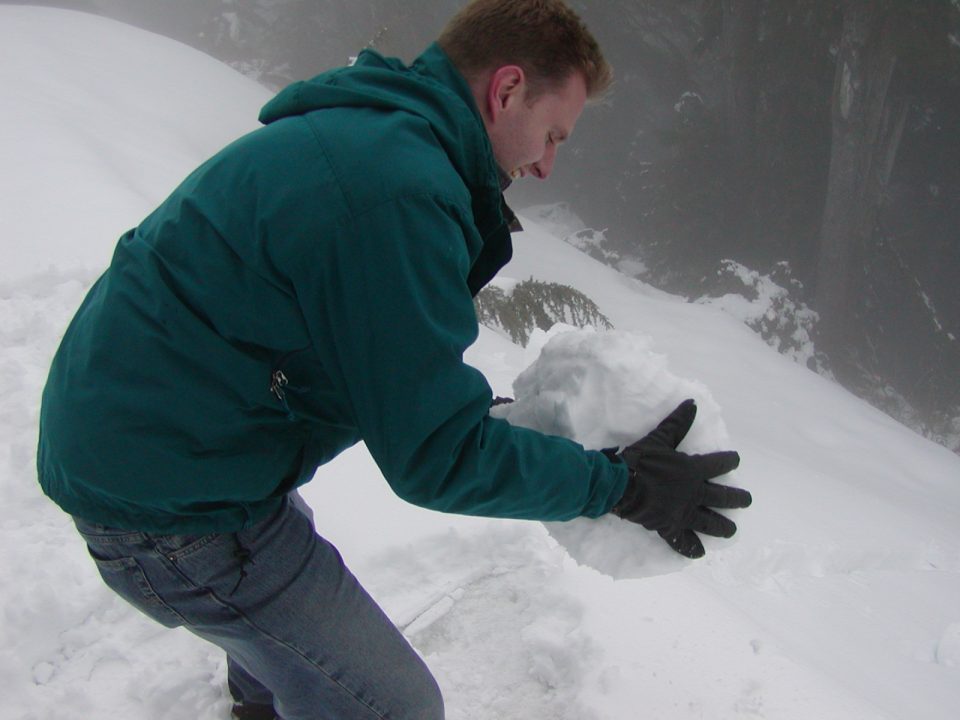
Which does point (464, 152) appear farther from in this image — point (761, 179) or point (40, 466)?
point (761, 179)

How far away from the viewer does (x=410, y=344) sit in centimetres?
93

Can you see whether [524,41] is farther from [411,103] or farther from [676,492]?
[676,492]

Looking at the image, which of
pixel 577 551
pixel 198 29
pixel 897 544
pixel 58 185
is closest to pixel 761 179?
pixel 897 544

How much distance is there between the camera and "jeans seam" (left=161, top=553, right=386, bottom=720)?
1.19 m

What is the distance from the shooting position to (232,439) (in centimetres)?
109

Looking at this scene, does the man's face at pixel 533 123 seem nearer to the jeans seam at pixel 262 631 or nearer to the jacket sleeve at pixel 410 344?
the jacket sleeve at pixel 410 344

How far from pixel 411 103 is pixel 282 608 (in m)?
0.91

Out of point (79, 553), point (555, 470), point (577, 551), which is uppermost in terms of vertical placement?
point (555, 470)

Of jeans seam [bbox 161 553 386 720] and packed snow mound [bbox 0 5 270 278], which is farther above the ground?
jeans seam [bbox 161 553 386 720]

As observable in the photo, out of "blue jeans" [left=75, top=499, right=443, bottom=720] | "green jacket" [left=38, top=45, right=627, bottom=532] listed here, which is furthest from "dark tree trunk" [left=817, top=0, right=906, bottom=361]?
"blue jeans" [left=75, top=499, right=443, bottom=720]

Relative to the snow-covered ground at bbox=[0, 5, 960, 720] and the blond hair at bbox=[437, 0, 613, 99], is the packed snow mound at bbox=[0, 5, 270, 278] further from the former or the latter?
the blond hair at bbox=[437, 0, 613, 99]

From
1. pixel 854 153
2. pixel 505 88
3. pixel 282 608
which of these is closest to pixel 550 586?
pixel 282 608

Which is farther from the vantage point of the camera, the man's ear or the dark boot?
the dark boot

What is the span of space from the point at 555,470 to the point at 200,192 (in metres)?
0.71
